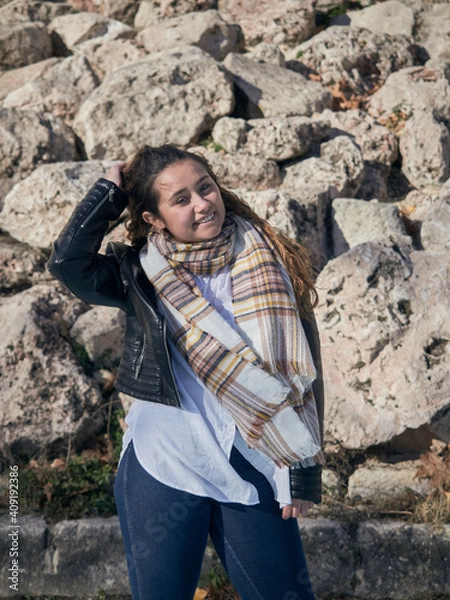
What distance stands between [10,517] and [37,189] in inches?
94.6

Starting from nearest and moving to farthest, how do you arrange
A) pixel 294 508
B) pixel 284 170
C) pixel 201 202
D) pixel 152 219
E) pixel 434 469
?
pixel 294 508 < pixel 201 202 < pixel 152 219 < pixel 434 469 < pixel 284 170

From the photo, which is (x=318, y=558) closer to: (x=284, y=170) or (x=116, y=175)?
(x=116, y=175)

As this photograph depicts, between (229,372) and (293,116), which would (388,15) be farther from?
(229,372)

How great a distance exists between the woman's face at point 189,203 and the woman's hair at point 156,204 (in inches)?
1.5

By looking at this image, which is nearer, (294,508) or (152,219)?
(294,508)

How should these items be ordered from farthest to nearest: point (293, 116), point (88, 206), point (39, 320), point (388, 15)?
point (388, 15) < point (293, 116) < point (39, 320) < point (88, 206)

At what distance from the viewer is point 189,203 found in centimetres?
246

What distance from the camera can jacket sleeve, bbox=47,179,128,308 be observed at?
2418 mm

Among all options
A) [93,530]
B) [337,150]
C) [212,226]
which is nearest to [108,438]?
[93,530]

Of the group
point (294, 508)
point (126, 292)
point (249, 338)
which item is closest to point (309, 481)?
point (294, 508)

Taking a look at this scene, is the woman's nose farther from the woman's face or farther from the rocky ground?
the rocky ground

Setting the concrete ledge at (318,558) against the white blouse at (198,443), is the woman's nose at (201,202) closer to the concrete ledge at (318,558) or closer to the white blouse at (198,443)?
the white blouse at (198,443)

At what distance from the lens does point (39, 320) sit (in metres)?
4.52

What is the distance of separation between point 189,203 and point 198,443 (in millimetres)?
844
